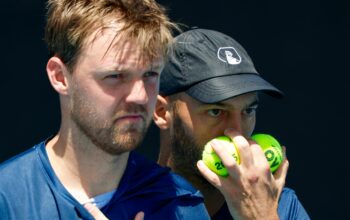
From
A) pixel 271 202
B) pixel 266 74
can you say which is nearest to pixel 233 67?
pixel 271 202

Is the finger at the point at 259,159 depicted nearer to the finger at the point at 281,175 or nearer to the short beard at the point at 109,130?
the finger at the point at 281,175

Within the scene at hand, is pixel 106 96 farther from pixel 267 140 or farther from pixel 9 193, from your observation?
pixel 267 140

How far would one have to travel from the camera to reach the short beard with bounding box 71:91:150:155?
3.24 metres

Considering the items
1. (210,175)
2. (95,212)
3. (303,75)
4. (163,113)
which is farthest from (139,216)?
(303,75)

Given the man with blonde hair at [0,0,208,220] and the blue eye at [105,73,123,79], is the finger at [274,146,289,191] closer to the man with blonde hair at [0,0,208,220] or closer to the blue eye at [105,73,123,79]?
the man with blonde hair at [0,0,208,220]

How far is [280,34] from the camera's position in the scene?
17.9 feet

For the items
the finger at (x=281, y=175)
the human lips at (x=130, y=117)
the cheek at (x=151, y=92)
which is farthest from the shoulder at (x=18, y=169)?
the finger at (x=281, y=175)

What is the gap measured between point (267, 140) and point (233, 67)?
34cm

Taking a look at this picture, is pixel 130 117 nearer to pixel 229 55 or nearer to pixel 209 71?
pixel 209 71

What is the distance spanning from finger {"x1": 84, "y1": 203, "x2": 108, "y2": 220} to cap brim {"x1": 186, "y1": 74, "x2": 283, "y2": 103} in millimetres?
750

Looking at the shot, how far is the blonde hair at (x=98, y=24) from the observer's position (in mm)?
3273

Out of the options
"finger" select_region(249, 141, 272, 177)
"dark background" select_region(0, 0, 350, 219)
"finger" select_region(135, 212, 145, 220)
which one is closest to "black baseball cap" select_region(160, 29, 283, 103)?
"finger" select_region(249, 141, 272, 177)

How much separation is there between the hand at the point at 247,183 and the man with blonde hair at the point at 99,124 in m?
0.19

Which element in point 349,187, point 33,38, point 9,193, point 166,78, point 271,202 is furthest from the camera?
point 349,187
